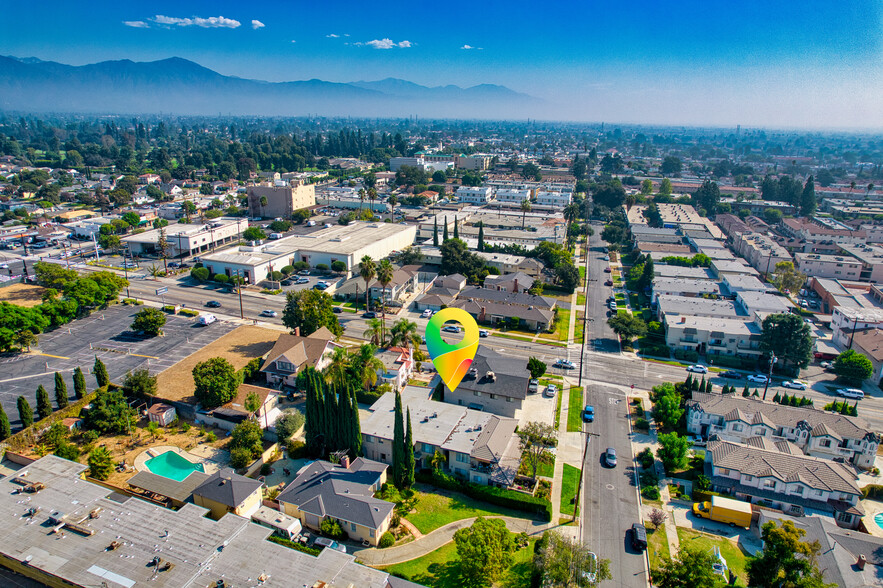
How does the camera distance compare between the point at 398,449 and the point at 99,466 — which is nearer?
the point at 398,449

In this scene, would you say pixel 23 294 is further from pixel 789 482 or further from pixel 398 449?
pixel 789 482

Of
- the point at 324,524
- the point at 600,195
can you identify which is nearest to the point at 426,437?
the point at 324,524

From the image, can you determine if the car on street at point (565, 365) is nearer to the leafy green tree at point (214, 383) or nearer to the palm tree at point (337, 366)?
A: the palm tree at point (337, 366)

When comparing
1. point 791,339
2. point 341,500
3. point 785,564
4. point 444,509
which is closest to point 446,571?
point 444,509

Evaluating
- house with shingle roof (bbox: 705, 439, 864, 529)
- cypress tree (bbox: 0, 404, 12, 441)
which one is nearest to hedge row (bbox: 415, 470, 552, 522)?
house with shingle roof (bbox: 705, 439, 864, 529)

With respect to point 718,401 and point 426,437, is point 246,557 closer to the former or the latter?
point 426,437

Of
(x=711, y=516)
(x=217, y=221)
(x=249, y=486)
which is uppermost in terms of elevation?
(x=217, y=221)

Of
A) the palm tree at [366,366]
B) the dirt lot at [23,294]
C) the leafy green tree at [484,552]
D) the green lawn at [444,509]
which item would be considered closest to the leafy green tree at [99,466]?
the palm tree at [366,366]
